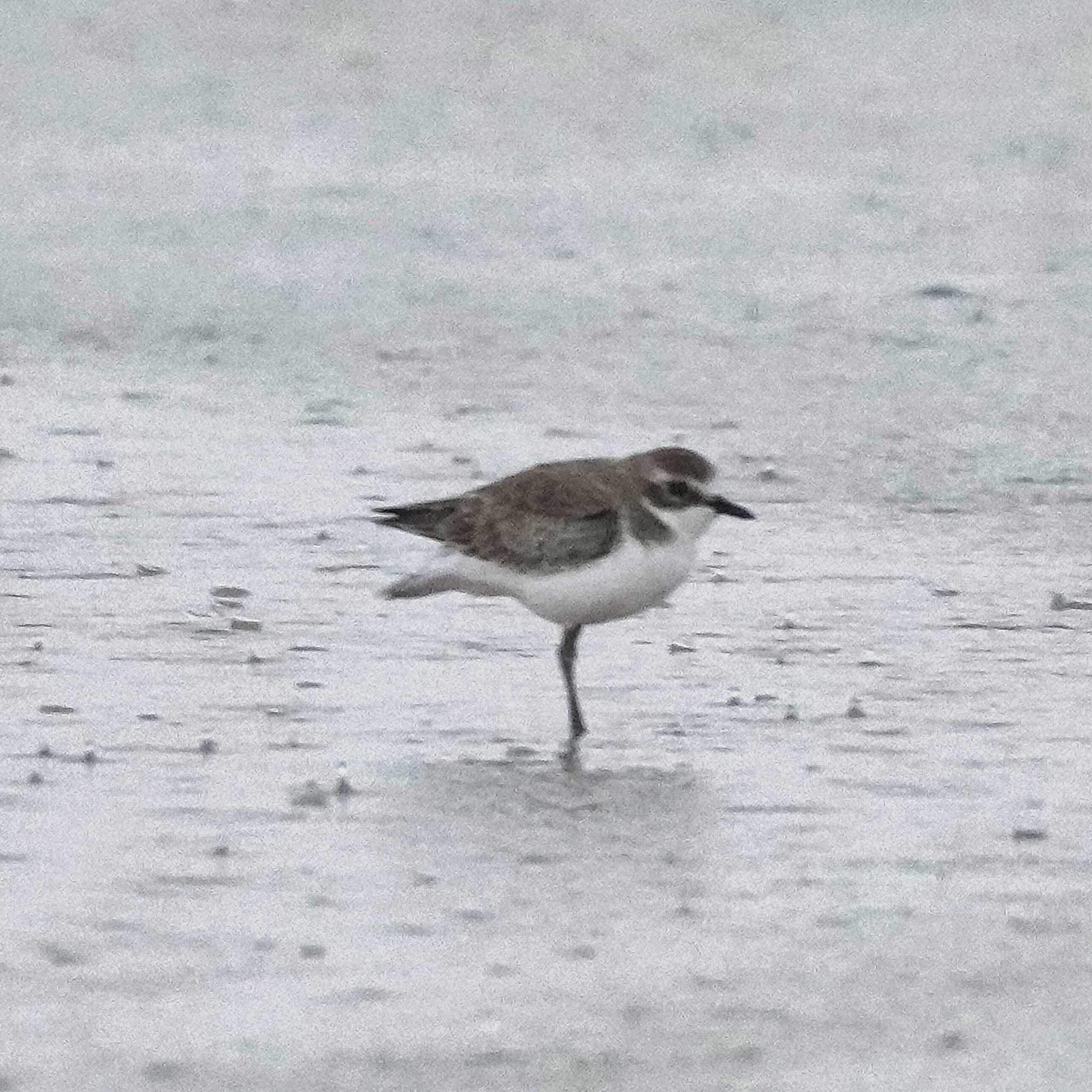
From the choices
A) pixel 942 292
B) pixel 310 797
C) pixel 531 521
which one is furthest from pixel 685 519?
pixel 942 292

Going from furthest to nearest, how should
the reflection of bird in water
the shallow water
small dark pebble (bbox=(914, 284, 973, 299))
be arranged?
small dark pebble (bbox=(914, 284, 973, 299)), the reflection of bird in water, the shallow water

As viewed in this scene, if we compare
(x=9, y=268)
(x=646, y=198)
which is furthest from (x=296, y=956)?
(x=646, y=198)

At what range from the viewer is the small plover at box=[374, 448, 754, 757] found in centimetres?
1056

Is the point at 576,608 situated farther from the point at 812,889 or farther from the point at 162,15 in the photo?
the point at 162,15

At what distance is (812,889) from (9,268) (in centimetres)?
1235

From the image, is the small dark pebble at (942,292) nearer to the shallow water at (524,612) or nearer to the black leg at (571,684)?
the shallow water at (524,612)

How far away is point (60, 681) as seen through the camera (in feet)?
35.5

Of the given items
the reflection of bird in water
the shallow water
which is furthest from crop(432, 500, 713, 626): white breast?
the reflection of bird in water

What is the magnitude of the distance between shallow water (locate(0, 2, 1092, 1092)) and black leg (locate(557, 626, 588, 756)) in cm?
7

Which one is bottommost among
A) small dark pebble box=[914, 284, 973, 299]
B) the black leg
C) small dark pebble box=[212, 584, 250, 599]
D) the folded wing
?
small dark pebble box=[914, 284, 973, 299]

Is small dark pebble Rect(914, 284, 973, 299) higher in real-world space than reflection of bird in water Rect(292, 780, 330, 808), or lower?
lower

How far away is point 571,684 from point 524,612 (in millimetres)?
1880

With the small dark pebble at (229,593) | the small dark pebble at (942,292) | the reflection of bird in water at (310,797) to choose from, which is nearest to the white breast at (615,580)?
the reflection of bird in water at (310,797)

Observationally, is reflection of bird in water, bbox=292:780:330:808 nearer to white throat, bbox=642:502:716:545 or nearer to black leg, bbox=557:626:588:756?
black leg, bbox=557:626:588:756
